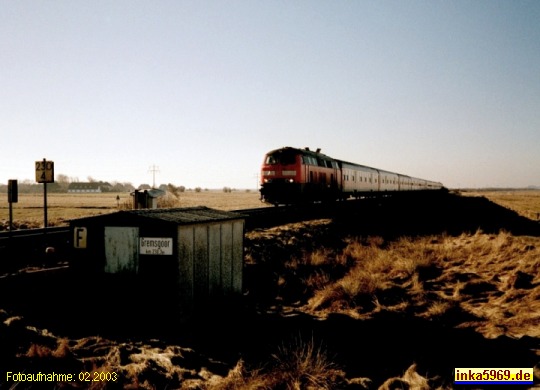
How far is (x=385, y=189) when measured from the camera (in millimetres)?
42438

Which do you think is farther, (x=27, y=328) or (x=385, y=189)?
(x=385, y=189)

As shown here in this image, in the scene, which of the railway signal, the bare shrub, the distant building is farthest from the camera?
the distant building

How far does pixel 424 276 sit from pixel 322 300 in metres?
3.12

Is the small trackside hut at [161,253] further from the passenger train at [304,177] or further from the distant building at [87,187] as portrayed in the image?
the distant building at [87,187]

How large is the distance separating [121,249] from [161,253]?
86cm

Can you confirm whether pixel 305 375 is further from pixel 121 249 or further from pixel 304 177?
Answer: pixel 304 177

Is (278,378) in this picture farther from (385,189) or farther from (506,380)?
(385,189)

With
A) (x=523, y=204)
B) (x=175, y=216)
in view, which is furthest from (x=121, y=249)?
(x=523, y=204)

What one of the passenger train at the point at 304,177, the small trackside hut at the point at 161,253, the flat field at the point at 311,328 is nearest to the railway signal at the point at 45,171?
the flat field at the point at 311,328

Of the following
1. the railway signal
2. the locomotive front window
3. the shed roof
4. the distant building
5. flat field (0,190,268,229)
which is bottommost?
flat field (0,190,268,229)

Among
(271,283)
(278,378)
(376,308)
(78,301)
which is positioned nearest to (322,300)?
(376,308)

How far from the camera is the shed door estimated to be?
6.58 meters

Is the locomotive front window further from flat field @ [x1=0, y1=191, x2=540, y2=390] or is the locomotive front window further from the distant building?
the distant building

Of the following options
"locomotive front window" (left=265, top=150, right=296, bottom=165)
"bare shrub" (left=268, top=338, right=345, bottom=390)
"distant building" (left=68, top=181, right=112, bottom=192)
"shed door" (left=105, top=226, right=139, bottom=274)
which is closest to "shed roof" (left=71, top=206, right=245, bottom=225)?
"shed door" (left=105, top=226, right=139, bottom=274)
